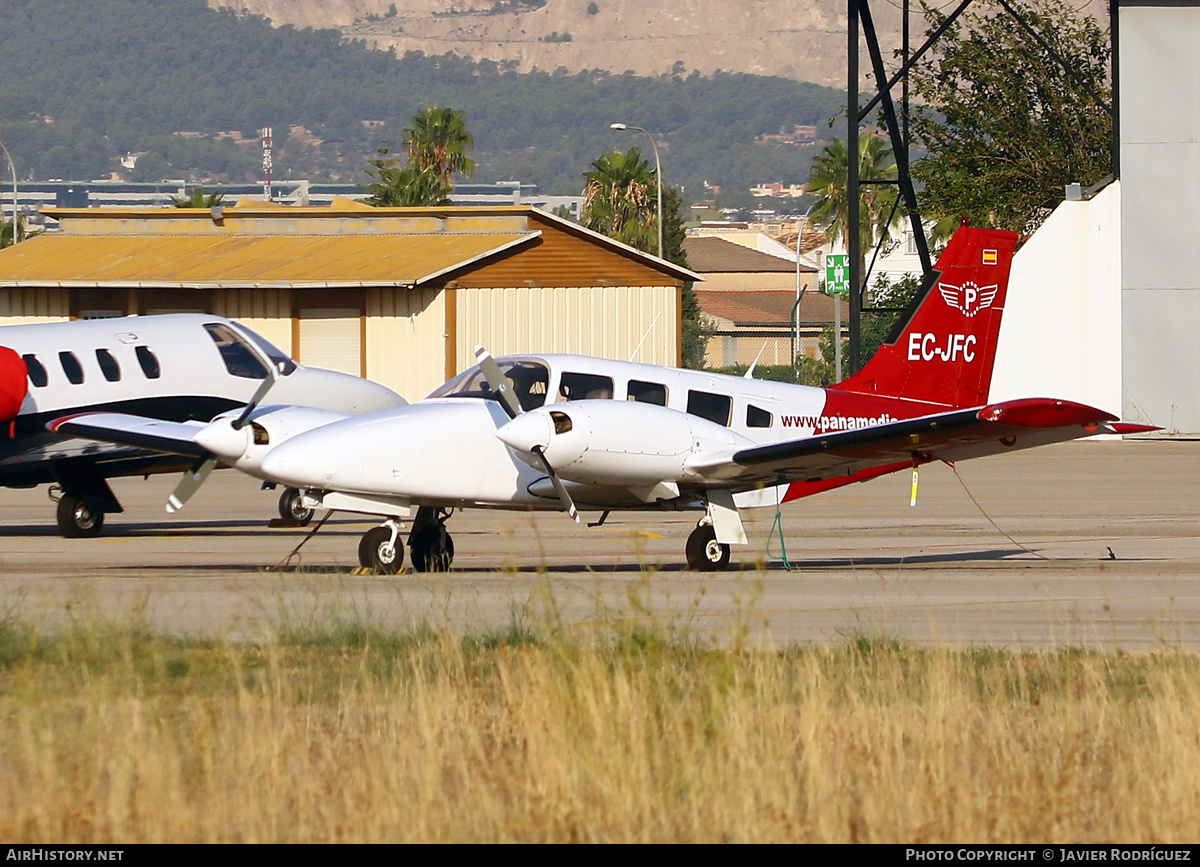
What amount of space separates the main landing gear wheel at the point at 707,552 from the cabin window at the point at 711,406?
1.15m

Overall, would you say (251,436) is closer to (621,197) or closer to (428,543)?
(428,543)

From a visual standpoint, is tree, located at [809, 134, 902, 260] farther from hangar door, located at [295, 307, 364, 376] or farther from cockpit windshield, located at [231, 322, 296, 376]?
cockpit windshield, located at [231, 322, 296, 376]

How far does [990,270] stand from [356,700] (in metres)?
11.8

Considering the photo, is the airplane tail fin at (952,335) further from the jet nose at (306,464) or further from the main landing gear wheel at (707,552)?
the jet nose at (306,464)

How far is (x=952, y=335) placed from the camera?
18.7m

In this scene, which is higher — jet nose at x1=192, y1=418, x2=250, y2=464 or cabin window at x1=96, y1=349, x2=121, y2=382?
cabin window at x1=96, y1=349, x2=121, y2=382

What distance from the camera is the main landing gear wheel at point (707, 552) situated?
16.1 m

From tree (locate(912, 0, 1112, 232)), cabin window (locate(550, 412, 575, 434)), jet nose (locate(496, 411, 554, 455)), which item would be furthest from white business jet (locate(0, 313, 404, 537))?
tree (locate(912, 0, 1112, 232))

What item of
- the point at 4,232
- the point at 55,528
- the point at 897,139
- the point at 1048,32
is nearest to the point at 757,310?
the point at 4,232

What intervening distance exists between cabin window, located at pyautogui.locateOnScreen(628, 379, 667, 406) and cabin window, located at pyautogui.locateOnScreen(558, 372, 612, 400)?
30cm

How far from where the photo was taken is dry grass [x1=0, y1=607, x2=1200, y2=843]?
263 inches

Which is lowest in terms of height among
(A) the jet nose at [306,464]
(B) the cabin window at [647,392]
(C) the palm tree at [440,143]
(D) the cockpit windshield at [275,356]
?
(A) the jet nose at [306,464]

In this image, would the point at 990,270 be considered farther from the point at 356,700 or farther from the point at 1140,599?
the point at 356,700

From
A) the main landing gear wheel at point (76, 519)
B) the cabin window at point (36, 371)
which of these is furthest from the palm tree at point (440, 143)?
the cabin window at point (36, 371)
